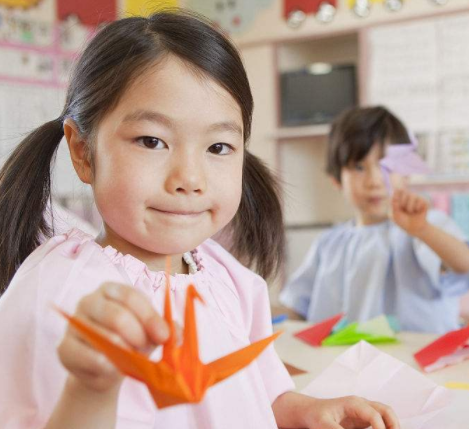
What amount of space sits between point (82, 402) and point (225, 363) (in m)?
0.09

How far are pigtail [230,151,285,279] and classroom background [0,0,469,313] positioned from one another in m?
1.66

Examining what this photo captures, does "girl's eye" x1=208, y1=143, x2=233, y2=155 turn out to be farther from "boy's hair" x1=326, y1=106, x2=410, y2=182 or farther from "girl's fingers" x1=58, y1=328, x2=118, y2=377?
"boy's hair" x1=326, y1=106, x2=410, y2=182

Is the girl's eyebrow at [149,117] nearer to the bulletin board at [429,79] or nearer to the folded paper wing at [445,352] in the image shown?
the folded paper wing at [445,352]

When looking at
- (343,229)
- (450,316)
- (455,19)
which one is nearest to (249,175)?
(450,316)

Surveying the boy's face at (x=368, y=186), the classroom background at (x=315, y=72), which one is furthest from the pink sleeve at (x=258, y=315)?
the classroom background at (x=315, y=72)

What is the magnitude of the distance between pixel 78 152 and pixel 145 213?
11cm

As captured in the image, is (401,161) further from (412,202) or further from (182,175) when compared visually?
(182,175)

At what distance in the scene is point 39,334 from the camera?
0.46 metres

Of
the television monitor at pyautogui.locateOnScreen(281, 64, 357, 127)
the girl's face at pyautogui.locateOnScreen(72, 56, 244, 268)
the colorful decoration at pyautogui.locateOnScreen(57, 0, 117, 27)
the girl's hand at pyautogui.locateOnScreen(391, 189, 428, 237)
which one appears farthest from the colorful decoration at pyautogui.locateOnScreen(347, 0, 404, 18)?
the girl's face at pyautogui.locateOnScreen(72, 56, 244, 268)

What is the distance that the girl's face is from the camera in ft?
1.72

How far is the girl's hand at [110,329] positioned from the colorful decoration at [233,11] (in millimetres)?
2754

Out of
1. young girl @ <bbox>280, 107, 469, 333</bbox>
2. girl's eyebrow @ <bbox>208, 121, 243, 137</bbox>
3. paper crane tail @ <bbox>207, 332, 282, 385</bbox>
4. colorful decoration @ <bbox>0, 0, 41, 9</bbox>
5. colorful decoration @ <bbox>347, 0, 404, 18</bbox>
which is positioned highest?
colorful decoration @ <bbox>0, 0, 41, 9</bbox>

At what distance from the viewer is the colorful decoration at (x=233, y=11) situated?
301cm

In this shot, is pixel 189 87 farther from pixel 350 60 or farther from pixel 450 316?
pixel 350 60
